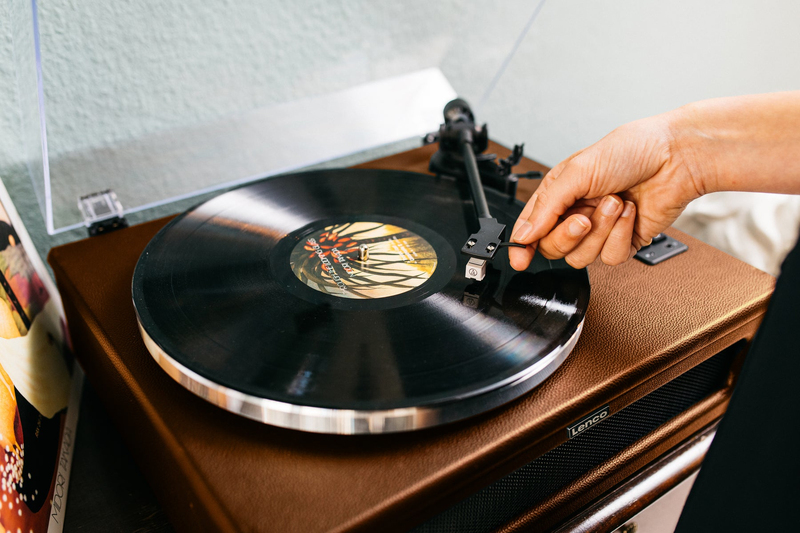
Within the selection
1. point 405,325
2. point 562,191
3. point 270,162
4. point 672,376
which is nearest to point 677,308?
point 672,376

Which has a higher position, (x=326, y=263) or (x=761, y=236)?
(x=326, y=263)

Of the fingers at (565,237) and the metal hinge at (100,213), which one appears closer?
the fingers at (565,237)

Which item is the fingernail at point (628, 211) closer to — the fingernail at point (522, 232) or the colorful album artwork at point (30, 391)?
the fingernail at point (522, 232)

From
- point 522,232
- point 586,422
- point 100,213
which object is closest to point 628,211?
point 522,232

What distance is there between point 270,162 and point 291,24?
10.6 inches

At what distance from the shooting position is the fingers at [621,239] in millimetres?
768

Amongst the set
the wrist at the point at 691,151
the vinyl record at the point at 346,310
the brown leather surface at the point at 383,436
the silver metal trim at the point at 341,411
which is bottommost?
the brown leather surface at the point at 383,436

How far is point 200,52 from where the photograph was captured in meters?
1.08

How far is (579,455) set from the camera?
71 cm

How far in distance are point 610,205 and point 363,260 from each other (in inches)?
12.9

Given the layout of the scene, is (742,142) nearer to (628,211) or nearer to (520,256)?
(628,211)

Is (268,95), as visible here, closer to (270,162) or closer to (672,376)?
(270,162)

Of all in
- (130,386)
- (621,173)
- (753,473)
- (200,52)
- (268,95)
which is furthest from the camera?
(268,95)

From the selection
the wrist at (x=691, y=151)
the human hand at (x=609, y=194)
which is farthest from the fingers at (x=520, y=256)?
the wrist at (x=691, y=151)
